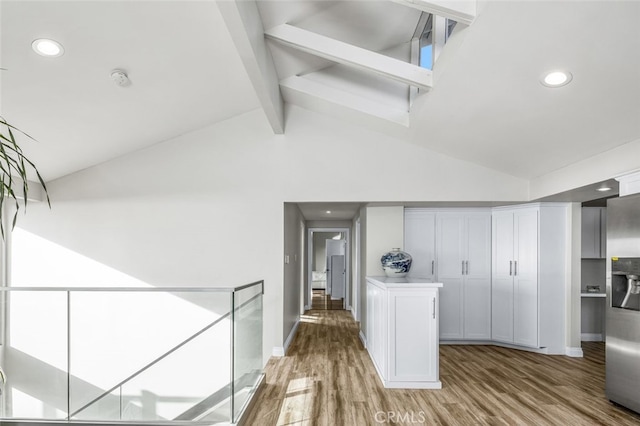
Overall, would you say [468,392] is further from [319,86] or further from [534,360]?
[319,86]

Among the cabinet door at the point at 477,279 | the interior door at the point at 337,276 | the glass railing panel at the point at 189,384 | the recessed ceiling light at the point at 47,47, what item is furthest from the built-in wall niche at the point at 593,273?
the recessed ceiling light at the point at 47,47

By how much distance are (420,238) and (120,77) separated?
4.07m

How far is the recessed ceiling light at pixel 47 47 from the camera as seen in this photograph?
2.87 m

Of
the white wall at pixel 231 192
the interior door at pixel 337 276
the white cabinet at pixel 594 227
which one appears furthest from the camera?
the interior door at pixel 337 276

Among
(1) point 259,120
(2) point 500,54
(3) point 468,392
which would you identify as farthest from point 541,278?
(1) point 259,120

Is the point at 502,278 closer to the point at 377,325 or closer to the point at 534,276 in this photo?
the point at 534,276

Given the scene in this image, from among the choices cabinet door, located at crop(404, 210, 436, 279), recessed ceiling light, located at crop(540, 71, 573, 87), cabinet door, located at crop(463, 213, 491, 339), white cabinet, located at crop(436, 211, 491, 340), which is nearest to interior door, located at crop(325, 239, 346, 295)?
cabinet door, located at crop(404, 210, 436, 279)

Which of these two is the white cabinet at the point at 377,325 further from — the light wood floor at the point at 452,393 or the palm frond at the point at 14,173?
the palm frond at the point at 14,173

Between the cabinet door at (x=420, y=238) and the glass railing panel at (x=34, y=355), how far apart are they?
13.4 ft

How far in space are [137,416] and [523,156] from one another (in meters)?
4.60

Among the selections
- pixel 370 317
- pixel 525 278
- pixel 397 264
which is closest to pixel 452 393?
pixel 370 317

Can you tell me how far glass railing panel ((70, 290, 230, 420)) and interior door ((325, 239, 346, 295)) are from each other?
5.42 meters

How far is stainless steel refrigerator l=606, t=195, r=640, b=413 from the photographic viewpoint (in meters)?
3.24

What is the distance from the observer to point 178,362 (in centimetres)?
354
